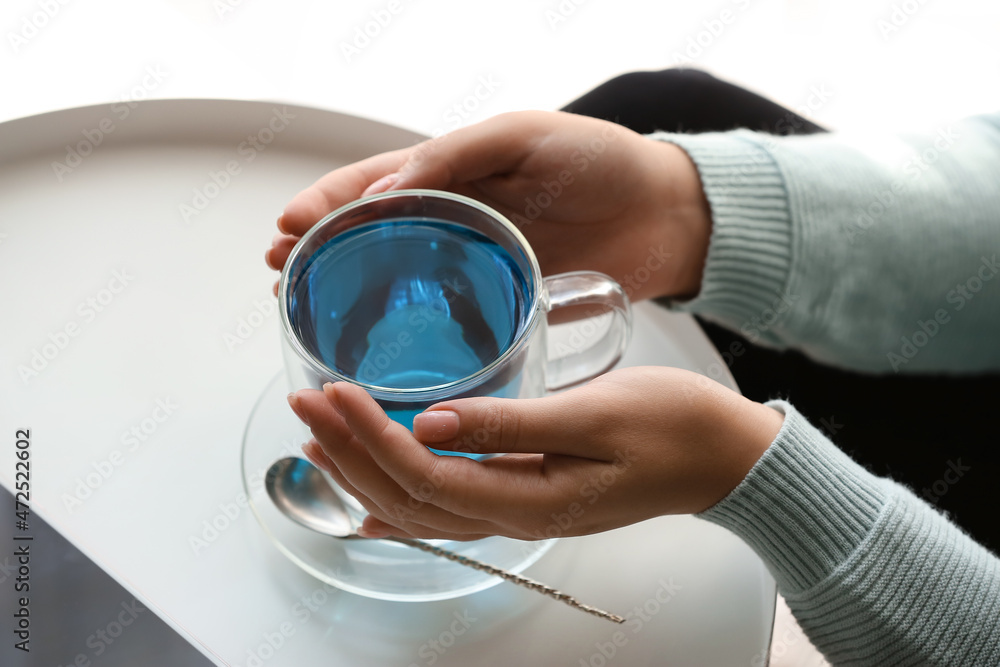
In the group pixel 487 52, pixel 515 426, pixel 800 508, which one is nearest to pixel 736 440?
pixel 800 508

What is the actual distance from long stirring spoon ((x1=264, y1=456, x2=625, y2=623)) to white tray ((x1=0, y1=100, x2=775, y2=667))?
0.8 inches

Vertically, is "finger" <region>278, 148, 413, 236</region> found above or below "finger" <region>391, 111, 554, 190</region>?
below

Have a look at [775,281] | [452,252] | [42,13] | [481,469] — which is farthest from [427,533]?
[42,13]

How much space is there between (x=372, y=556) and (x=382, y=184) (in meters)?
0.29

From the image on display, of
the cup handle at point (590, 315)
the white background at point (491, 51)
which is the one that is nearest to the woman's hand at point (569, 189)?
the cup handle at point (590, 315)

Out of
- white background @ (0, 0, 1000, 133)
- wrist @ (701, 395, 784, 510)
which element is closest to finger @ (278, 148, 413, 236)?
wrist @ (701, 395, 784, 510)

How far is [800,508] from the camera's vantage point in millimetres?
583

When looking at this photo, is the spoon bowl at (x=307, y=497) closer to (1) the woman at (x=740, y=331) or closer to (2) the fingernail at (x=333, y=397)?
(1) the woman at (x=740, y=331)

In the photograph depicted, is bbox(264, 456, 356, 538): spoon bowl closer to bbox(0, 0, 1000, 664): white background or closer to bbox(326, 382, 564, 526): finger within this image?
bbox(326, 382, 564, 526): finger

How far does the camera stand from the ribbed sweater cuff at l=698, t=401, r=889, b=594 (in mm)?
578

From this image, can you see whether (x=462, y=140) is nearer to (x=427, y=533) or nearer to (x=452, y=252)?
(x=452, y=252)

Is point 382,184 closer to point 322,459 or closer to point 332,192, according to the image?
point 332,192

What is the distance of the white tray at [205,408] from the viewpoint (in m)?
0.58

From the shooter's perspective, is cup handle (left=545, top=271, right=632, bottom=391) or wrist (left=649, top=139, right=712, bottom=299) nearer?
cup handle (left=545, top=271, right=632, bottom=391)
